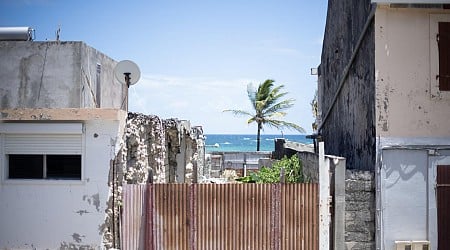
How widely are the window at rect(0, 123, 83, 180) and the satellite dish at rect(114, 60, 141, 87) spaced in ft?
6.04

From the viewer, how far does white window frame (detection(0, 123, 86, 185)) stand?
833 centimetres

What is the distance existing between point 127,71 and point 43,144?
7.85ft

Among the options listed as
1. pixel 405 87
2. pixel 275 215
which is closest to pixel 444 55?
pixel 405 87

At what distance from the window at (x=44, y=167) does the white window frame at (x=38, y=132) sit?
0.16 metres

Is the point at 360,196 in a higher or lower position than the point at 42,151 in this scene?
lower

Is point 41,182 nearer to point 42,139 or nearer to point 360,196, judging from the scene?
point 42,139

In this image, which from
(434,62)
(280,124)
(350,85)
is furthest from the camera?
(280,124)

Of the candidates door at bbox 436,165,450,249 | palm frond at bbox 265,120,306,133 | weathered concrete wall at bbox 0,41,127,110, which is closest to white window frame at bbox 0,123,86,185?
weathered concrete wall at bbox 0,41,127,110

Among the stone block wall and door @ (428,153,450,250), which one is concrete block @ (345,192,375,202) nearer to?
the stone block wall

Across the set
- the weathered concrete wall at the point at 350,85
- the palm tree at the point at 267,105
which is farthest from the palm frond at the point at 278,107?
the weathered concrete wall at the point at 350,85

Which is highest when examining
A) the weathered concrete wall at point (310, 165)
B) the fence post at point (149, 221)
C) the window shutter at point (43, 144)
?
the window shutter at point (43, 144)

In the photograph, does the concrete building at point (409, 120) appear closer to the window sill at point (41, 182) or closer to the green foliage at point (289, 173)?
the green foliage at point (289, 173)

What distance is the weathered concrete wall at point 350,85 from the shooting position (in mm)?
9055

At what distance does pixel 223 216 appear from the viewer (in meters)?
8.10
